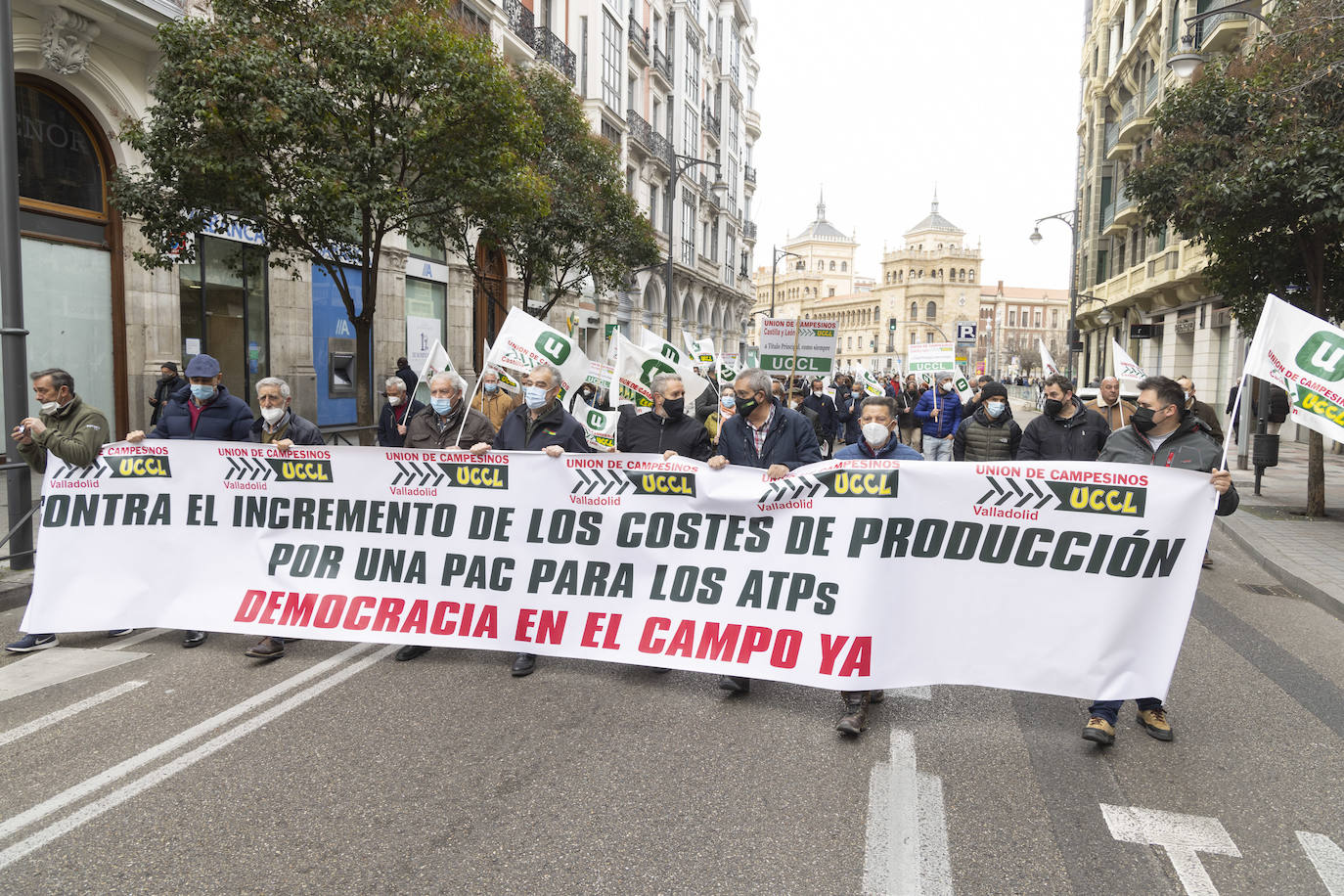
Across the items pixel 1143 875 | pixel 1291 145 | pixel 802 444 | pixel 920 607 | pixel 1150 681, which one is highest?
pixel 1291 145

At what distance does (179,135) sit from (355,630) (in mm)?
8201

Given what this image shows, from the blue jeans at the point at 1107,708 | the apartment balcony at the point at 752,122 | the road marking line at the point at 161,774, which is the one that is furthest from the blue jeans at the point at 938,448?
the apartment balcony at the point at 752,122

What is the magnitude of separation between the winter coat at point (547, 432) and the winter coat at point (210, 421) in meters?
1.88

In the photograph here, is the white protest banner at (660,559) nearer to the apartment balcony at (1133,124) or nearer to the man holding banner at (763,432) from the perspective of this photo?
the man holding banner at (763,432)

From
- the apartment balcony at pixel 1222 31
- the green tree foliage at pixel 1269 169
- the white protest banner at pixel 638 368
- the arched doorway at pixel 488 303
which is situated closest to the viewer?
the white protest banner at pixel 638 368

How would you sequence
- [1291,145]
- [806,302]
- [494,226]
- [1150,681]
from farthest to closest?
1. [806,302]
2. [494,226]
3. [1291,145]
4. [1150,681]

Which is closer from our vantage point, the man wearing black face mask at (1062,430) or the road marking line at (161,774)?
the road marking line at (161,774)

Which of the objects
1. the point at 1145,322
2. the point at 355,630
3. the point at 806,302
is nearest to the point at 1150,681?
the point at 355,630

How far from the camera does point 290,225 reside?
39.6ft

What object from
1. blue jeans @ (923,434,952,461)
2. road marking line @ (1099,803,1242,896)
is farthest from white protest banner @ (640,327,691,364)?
road marking line @ (1099,803,1242,896)

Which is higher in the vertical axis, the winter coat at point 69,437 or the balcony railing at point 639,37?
the balcony railing at point 639,37

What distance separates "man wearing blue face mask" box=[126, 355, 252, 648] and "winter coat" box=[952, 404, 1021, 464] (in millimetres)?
6147

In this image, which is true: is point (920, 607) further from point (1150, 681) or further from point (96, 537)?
point (96, 537)

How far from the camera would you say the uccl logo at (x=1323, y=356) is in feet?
16.3
